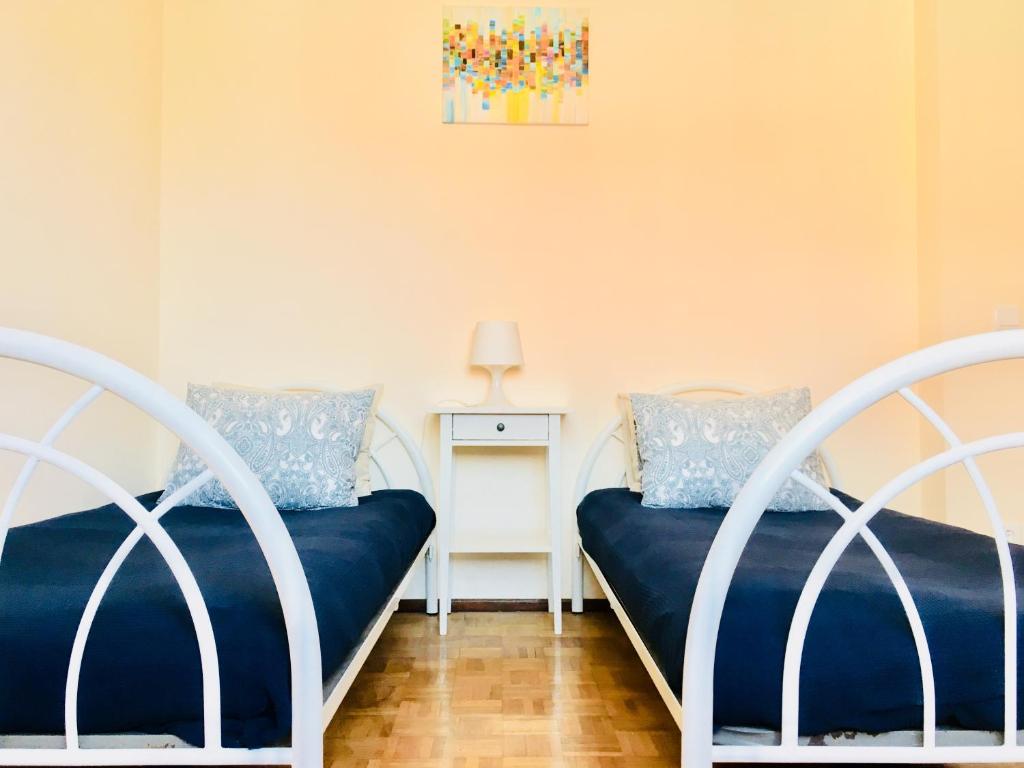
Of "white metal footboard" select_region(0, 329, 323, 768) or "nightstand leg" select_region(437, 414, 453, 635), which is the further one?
"nightstand leg" select_region(437, 414, 453, 635)

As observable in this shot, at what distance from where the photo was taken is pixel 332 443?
199cm

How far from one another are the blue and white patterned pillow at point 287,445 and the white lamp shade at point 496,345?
48 cm

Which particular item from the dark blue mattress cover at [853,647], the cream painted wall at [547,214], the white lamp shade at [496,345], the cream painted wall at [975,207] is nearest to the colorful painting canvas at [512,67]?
the cream painted wall at [547,214]

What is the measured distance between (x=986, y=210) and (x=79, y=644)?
2805 millimetres

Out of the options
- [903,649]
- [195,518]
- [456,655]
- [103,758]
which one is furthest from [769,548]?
[195,518]

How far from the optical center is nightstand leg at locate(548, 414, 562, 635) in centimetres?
224

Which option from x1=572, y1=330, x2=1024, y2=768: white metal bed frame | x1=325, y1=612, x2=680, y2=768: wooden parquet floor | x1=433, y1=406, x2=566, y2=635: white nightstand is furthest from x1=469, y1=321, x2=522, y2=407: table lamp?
x1=572, y1=330, x2=1024, y2=768: white metal bed frame

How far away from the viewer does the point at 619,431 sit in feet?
8.36

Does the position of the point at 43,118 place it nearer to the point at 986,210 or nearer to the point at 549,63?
the point at 549,63

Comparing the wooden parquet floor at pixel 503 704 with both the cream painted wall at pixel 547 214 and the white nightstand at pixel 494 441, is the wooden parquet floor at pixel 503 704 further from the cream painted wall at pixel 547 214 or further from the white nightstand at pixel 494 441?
the cream painted wall at pixel 547 214

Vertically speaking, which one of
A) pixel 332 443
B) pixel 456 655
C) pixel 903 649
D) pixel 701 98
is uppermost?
pixel 701 98

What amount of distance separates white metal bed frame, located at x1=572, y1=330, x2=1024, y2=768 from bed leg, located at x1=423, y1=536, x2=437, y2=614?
158 cm

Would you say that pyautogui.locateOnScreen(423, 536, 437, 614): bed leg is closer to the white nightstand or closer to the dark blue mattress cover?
the white nightstand

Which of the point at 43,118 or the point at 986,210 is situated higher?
the point at 43,118
